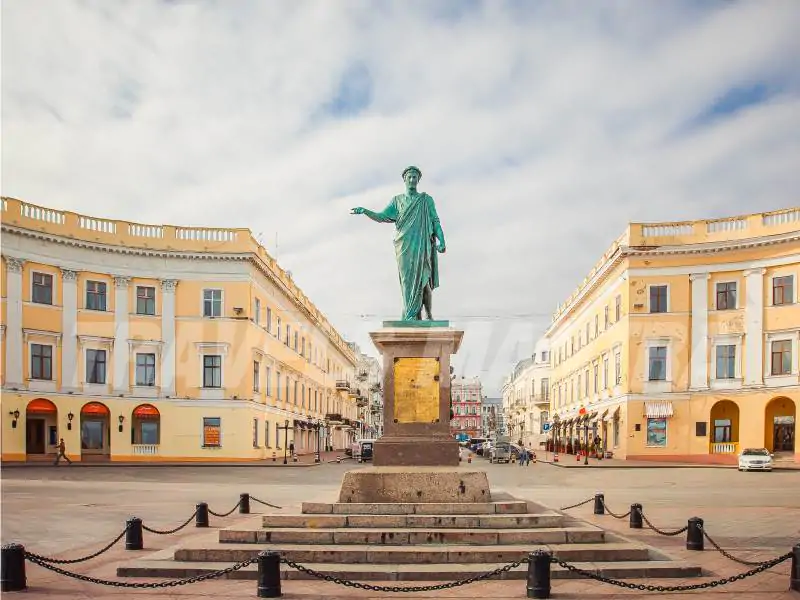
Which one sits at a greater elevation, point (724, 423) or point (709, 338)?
point (709, 338)

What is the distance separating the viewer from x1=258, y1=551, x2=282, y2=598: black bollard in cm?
852

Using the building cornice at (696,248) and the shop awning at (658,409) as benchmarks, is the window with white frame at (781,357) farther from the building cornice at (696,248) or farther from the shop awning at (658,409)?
the shop awning at (658,409)

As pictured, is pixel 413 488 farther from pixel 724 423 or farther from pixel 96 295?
pixel 724 423

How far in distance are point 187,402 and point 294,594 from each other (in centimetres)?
3476

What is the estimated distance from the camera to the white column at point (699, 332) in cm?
4212

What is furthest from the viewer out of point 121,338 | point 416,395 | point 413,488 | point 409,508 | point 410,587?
point 121,338

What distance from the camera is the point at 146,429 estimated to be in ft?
136

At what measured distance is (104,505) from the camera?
61.5ft

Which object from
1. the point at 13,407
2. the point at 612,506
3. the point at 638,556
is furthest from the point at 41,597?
the point at 13,407

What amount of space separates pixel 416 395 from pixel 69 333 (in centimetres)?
3148

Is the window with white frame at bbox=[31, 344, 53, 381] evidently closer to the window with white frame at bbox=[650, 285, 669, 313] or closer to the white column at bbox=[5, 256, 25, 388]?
the white column at bbox=[5, 256, 25, 388]

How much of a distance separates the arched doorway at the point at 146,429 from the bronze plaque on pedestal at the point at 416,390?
31.8 meters

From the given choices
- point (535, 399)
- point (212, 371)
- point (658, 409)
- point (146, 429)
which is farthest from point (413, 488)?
point (535, 399)

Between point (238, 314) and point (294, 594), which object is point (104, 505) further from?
point (238, 314)
